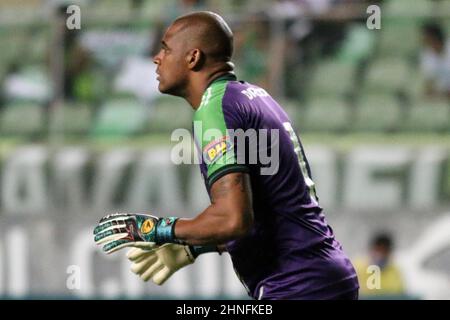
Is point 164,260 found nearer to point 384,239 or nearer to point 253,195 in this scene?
point 253,195

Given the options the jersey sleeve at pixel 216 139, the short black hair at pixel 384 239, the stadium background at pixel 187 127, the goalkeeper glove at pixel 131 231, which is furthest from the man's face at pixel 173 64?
the short black hair at pixel 384 239

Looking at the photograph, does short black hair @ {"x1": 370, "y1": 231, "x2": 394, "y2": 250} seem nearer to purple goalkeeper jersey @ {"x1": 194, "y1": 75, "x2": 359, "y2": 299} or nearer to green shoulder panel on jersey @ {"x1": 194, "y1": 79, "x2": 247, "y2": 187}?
purple goalkeeper jersey @ {"x1": 194, "y1": 75, "x2": 359, "y2": 299}

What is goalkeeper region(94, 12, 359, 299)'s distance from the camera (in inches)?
180

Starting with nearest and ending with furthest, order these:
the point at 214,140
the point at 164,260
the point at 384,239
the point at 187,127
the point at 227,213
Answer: the point at 227,213
the point at 214,140
the point at 164,260
the point at 384,239
the point at 187,127

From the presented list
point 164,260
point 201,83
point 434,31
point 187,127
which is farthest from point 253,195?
point 434,31

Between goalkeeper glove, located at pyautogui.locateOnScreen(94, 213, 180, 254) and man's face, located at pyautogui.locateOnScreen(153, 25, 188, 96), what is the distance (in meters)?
0.59

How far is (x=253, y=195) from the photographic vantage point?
4.70 meters

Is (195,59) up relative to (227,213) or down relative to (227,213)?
up

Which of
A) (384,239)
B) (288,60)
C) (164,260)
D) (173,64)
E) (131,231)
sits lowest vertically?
(384,239)

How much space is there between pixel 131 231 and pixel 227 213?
0.55 meters

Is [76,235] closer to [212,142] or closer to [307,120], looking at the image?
[307,120]

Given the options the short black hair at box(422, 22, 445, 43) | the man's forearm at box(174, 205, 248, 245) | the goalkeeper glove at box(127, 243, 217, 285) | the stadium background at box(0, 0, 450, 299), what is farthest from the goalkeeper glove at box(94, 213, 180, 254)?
→ the short black hair at box(422, 22, 445, 43)

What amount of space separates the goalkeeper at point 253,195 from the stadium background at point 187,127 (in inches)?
186

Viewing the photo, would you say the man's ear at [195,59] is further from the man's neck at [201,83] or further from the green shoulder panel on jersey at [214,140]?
the green shoulder panel on jersey at [214,140]
